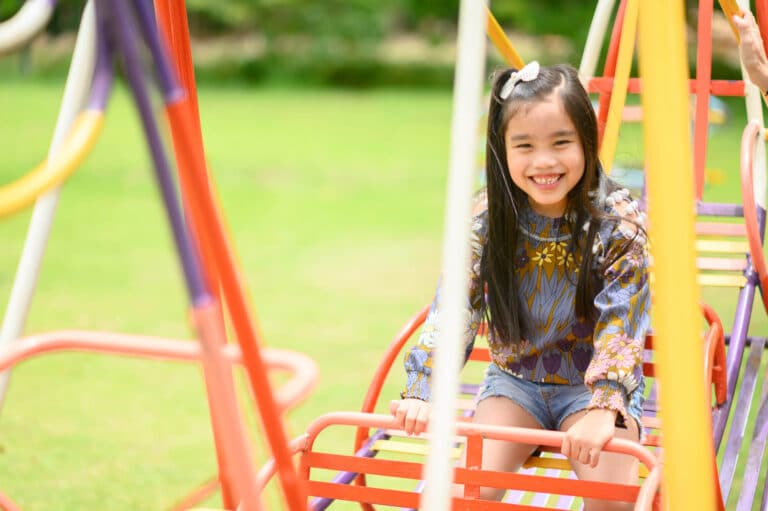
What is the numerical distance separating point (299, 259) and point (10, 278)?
5.25ft

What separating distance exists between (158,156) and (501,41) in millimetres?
1385

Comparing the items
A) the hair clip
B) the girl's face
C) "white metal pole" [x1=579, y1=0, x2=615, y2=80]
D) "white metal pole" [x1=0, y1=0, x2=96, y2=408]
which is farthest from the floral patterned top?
"white metal pole" [x1=579, y1=0, x2=615, y2=80]

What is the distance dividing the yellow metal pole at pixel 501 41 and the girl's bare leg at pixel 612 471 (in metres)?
0.89

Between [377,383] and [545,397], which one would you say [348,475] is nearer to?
[377,383]

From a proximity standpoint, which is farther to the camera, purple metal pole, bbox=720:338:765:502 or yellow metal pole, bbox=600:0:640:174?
yellow metal pole, bbox=600:0:640:174

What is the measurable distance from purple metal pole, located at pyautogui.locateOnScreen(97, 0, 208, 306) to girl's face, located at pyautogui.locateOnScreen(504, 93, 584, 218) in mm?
967

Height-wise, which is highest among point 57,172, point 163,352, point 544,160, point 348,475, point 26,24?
point 26,24

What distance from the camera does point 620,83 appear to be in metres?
2.65

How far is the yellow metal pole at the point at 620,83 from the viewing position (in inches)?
103

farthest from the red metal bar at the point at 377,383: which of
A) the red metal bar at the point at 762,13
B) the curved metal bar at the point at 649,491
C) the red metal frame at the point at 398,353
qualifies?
the red metal bar at the point at 762,13

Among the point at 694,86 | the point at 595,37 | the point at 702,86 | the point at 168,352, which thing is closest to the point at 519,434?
the point at 168,352

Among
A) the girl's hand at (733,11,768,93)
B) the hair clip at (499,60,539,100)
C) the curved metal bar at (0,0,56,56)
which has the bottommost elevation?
the curved metal bar at (0,0,56,56)

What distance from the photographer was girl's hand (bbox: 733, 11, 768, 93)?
221 centimetres

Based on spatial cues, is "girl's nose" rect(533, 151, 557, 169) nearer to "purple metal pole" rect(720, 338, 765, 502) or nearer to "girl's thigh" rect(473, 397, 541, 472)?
"girl's thigh" rect(473, 397, 541, 472)
